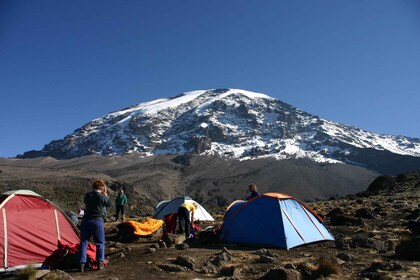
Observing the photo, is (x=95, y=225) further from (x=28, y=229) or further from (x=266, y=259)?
(x=266, y=259)

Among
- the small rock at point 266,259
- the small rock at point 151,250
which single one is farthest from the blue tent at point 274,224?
the small rock at point 151,250

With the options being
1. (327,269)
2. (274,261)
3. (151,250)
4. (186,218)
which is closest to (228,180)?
(186,218)

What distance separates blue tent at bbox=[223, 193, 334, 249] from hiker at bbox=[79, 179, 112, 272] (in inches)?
189

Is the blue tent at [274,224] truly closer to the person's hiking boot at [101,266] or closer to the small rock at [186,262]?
the small rock at [186,262]

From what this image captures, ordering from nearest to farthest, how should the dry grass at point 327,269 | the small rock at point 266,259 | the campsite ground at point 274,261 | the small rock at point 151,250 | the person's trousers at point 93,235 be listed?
the dry grass at point 327,269 < the campsite ground at point 274,261 < the person's trousers at point 93,235 < the small rock at point 266,259 < the small rock at point 151,250

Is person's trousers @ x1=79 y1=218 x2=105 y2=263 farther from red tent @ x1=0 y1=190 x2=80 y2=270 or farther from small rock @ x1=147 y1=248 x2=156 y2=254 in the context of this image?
small rock @ x1=147 y1=248 x2=156 y2=254

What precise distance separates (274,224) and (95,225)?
5.42 metres

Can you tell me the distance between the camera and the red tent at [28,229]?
868 centimetres

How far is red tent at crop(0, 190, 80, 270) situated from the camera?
868 cm

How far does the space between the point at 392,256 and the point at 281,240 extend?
114 inches

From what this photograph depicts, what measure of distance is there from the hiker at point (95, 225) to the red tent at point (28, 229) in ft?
5.61

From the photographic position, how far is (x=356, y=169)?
193500 millimetres

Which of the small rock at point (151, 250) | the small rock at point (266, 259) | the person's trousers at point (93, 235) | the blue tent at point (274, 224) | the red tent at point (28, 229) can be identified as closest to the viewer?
the person's trousers at point (93, 235)

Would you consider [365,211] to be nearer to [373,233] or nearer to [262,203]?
[373,233]
